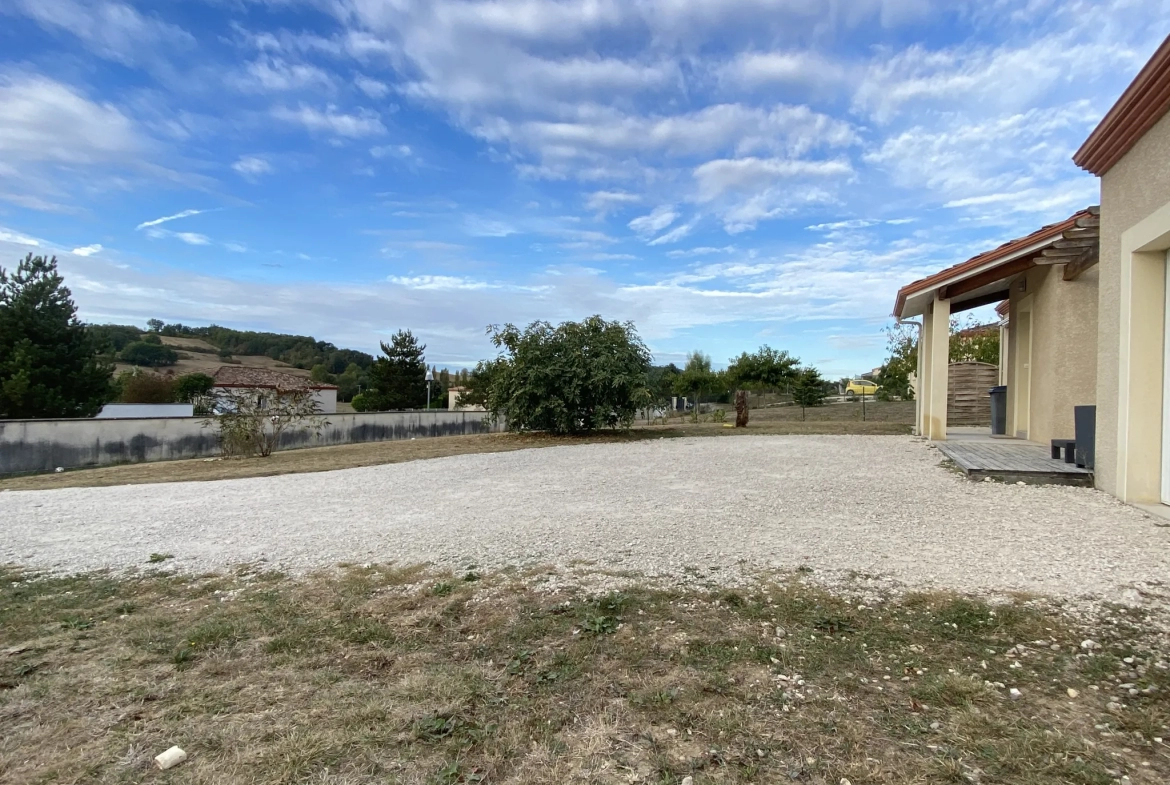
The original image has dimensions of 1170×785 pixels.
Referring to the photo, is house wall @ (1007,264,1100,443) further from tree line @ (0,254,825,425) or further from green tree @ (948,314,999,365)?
green tree @ (948,314,999,365)

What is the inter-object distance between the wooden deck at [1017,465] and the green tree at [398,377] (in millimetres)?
39468

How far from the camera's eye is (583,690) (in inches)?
98.2

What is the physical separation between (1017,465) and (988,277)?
4.76 m

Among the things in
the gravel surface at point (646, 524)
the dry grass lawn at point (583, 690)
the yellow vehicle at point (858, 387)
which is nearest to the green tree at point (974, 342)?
the yellow vehicle at point (858, 387)

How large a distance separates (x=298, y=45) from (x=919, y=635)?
38.3 ft

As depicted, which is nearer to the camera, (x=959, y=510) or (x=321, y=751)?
(x=321, y=751)

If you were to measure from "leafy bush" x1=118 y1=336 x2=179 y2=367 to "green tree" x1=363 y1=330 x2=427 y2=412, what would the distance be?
2351 cm

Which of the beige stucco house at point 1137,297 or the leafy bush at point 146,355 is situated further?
the leafy bush at point 146,355

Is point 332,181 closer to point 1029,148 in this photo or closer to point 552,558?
point 552,558

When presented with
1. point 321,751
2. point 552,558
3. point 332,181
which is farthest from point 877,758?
point 332,181

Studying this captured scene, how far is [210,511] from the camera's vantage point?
7039 millimetres

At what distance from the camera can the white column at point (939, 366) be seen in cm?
1142

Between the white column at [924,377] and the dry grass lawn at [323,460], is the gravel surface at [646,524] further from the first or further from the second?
the white column at [924,377]

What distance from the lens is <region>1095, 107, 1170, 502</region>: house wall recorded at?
18.8 feet
